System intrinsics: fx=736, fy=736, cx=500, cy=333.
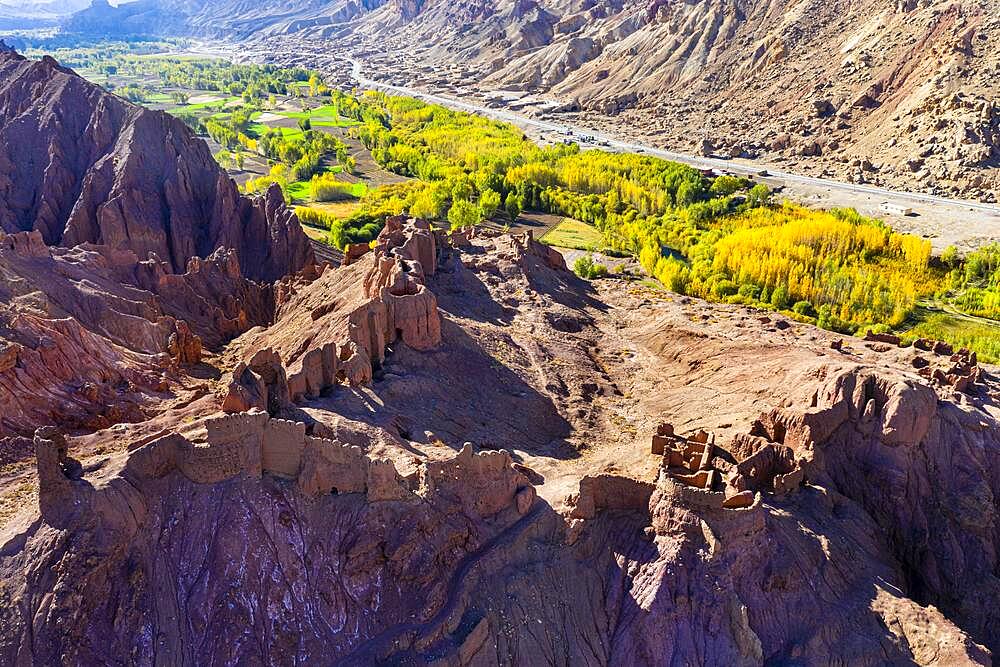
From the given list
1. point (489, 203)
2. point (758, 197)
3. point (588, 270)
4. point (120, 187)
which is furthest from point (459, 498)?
point (758, 197)

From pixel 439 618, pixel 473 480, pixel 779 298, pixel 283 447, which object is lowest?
pixel 779 298

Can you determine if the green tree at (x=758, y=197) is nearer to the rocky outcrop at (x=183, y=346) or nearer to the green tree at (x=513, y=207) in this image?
the green tree at (x=513, y=207)

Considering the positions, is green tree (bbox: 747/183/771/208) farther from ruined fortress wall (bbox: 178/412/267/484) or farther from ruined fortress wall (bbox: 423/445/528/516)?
ruined fortress wall (bbox: 178/412/267/484)

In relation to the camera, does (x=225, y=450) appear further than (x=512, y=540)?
No

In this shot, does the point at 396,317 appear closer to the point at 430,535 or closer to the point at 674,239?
the point at 430,535

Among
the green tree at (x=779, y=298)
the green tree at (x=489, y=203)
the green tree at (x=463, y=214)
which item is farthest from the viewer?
the green tree at (x=489, y=203)

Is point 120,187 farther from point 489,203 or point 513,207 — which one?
point 513,207

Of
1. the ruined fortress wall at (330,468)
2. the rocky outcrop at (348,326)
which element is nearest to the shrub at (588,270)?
the rocky outcrop at (348,326)

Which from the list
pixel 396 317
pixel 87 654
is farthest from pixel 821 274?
pixel 87 654
